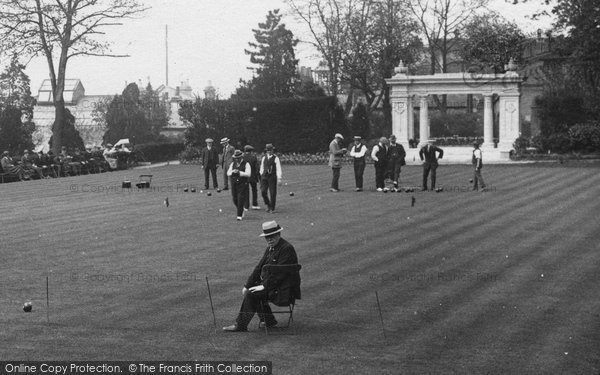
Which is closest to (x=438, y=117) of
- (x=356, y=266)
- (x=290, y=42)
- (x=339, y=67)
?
(x=339, y=67)

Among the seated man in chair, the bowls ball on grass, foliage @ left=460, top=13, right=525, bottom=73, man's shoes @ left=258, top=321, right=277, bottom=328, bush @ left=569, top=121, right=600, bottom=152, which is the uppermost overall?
foliage @ left=460, top=13, right=525, bottom=73

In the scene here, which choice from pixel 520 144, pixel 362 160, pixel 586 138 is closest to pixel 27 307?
pixel 362 160

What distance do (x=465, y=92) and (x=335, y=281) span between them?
122ft

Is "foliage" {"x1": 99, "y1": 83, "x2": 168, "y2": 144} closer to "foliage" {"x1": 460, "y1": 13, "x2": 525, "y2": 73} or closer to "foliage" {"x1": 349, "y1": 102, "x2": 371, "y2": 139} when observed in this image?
"foliage" {"x1": 349, "y1": 102, "x2": 371, "y2": 139}

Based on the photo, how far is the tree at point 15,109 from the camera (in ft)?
184

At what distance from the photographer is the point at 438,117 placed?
66750mm

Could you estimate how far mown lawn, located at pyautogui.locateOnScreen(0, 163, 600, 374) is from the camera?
11031 mm

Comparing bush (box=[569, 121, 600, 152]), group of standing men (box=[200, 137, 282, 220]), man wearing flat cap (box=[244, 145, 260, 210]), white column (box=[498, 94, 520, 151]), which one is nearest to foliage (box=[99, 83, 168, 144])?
white column (box=[498, 94, 520, 151])

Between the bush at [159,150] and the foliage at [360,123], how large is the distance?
11.0 metres

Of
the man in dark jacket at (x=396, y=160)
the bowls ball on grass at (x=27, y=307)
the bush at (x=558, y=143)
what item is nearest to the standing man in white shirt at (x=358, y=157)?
the man in dark jacket at (x=396, y=160)

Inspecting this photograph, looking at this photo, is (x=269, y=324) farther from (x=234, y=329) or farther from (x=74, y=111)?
(x=74, y=111)

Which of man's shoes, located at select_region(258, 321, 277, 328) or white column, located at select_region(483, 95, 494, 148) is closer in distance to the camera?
man's shoes, located at select_region(258, 321, 277, 328)

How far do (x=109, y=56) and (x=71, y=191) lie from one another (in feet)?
68.0

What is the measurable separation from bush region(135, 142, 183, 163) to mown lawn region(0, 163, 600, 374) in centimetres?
2885
